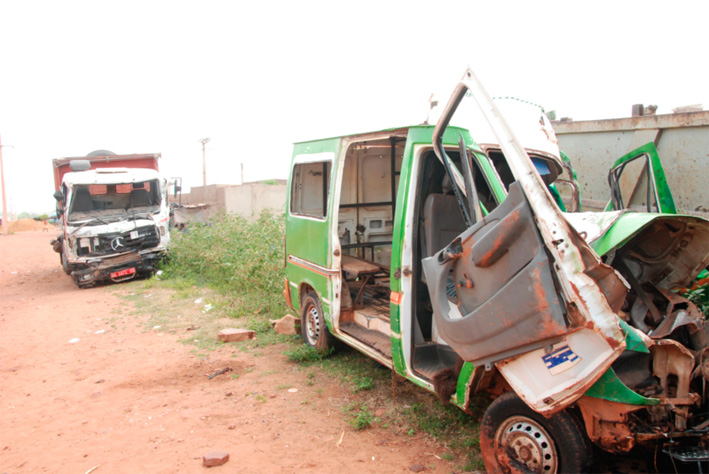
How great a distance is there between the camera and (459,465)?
3.46m

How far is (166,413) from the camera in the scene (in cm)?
457

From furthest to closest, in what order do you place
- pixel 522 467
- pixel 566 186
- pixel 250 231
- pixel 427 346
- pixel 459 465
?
pixel 250 231 → pixel 566 186 → pixel 427 346 → pixel 459 465 → pixel 522 467

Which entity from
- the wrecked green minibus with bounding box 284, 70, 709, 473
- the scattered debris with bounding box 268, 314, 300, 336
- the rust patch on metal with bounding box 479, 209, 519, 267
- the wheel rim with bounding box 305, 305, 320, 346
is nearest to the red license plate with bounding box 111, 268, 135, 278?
the scattered debris with bounding box 268, 314, 300, 336

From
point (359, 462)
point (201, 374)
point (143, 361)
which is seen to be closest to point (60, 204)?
point (143, 361)

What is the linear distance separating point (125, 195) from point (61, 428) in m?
9.07

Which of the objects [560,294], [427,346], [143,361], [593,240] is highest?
[593,240]

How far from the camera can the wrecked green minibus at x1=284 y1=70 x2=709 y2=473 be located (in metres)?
2.52

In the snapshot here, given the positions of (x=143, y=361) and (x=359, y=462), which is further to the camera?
(x=143, y=361)

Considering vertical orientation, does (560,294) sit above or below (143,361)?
above

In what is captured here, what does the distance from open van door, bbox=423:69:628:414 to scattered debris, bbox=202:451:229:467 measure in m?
1.87

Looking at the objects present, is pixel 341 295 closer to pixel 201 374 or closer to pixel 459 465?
pixel 201 374

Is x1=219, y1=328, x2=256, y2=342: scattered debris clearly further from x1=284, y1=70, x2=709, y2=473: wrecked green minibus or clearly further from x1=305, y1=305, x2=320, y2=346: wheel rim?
x1=284, y1=70, x2=709, y2=473: wrecked green minibus

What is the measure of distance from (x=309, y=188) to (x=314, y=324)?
156 centimetres

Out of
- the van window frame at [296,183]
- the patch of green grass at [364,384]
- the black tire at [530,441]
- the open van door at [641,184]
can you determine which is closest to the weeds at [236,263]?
the van window frame at [296,183]
